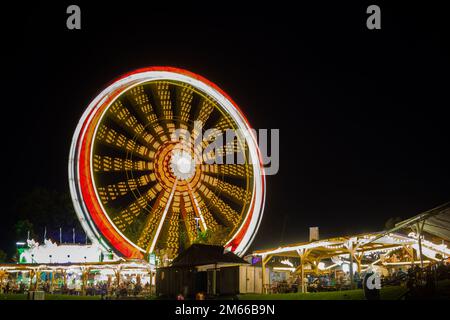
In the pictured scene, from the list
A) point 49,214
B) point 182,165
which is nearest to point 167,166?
point 182,165

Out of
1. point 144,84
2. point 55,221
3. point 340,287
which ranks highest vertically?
point 144,84

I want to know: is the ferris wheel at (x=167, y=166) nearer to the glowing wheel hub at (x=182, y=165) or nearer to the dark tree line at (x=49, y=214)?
the glowing wheel hub at (x=182, y=165)

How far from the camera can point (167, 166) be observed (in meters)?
29.1

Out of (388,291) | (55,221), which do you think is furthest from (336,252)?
(55,221)

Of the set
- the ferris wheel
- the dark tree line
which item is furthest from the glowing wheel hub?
the dark tree line

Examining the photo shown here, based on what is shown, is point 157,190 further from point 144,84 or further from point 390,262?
point 390,262

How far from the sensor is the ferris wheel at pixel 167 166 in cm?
2559

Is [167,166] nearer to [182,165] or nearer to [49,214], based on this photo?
[182,165]

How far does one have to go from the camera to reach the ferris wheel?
2559 centimetres

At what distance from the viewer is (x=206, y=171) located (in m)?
30.1

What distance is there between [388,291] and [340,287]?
7767mm

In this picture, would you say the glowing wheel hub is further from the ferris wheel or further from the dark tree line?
the dark tree line

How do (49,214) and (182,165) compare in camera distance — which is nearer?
(182,165)
